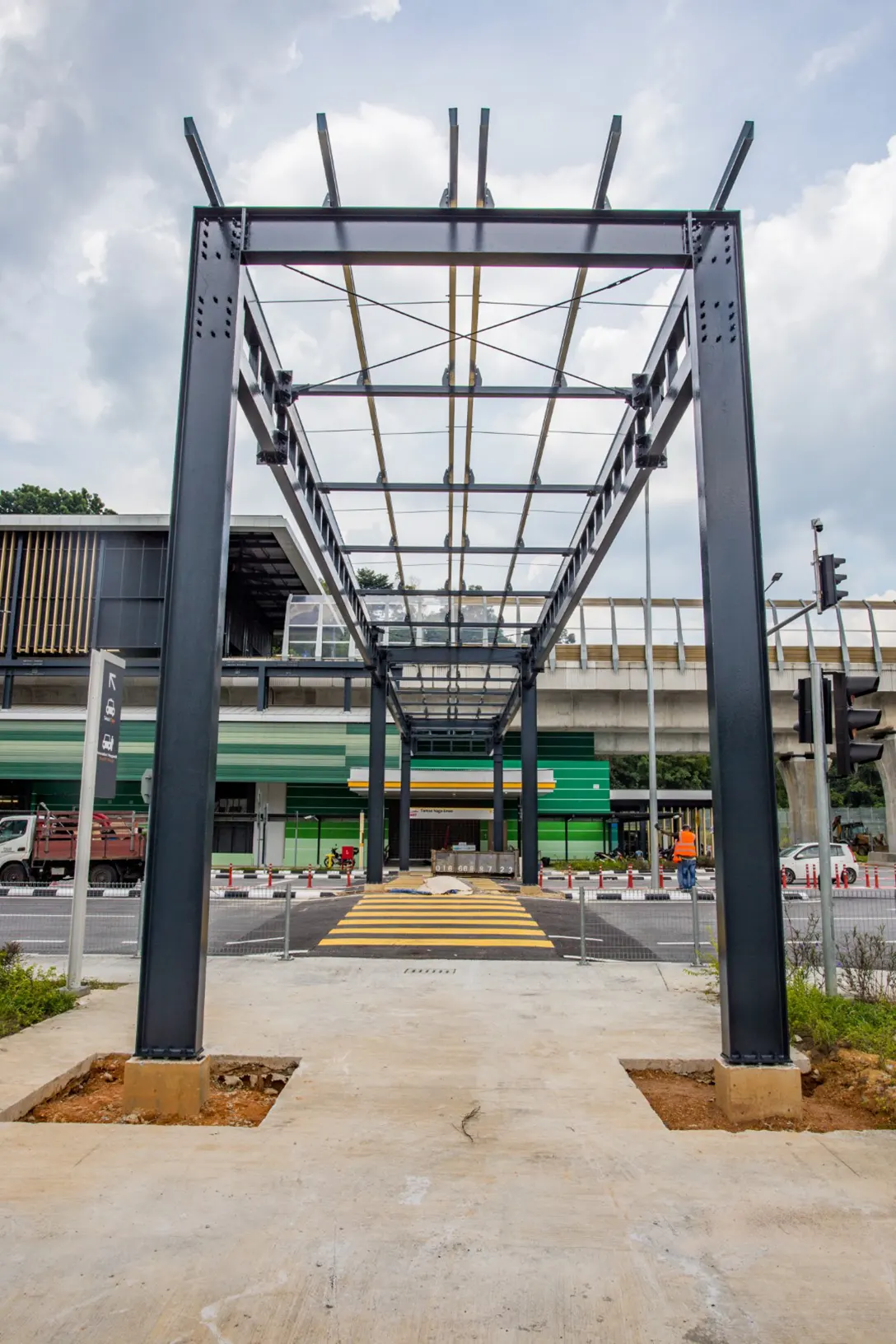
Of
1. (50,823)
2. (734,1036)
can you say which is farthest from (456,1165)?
(50,823)

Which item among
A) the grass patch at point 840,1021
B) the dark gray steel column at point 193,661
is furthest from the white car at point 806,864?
the dark gray steel column at point 193,661

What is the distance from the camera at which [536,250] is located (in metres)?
6.51

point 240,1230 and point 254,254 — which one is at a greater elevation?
point 254,254

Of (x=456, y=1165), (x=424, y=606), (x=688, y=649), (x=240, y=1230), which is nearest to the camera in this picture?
(x=240, y=1230)

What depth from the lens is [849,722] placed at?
24.1ft

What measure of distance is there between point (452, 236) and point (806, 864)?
91.2ft

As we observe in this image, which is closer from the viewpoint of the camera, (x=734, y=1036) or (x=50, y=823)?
(x=734, y=1036)

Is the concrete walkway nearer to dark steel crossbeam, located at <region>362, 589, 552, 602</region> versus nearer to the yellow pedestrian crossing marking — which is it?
the yellow pedestrian crossing marking

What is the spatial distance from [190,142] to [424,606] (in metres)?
10.5

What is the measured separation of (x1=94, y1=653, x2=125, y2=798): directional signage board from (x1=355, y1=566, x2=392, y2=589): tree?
535 cm

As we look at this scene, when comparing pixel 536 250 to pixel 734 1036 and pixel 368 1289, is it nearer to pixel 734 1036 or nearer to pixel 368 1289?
pixel 734 1036

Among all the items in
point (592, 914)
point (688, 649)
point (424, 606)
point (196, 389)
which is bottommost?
point (592, 914)

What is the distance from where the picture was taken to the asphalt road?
1258 centimetres

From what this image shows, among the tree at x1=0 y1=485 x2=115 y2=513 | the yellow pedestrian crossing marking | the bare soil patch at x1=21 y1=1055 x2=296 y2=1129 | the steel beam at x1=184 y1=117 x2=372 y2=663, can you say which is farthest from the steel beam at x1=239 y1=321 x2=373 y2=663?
the tree at x1=0 y1=485 x2=115 y2=513
